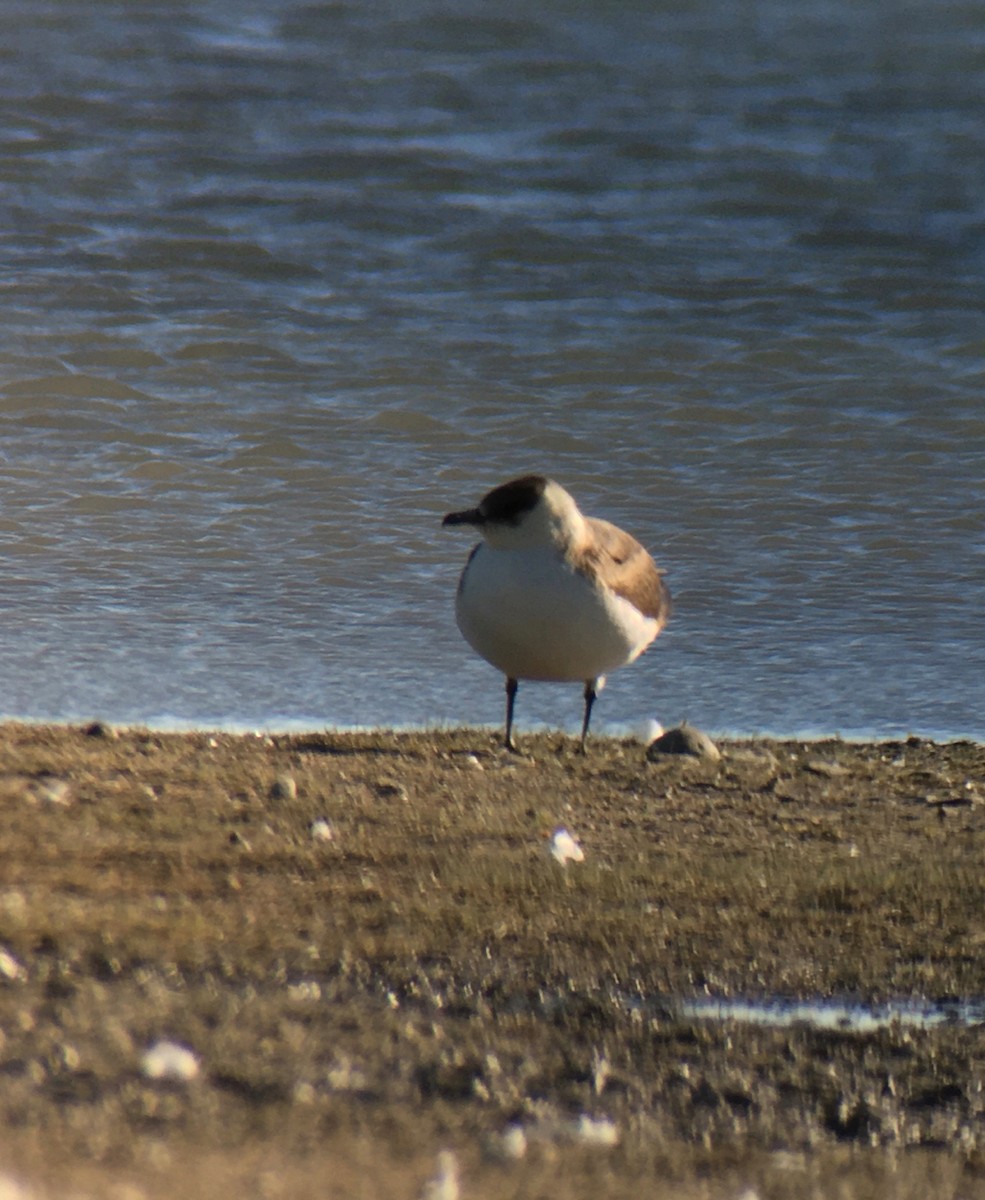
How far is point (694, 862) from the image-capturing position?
421 centimetres

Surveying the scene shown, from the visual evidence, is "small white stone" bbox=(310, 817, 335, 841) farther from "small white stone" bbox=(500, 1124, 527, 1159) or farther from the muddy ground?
"small white stone" bbox=(500, 1124, 527, 1159)

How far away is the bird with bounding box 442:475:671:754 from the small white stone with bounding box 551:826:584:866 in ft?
4.26

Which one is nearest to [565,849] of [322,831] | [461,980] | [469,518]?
[322,831]

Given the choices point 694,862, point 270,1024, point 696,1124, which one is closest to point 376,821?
point 694,862

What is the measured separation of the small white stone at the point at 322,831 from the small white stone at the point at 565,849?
0.53 m

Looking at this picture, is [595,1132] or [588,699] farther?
[588,699]

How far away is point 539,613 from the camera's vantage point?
18.1 feet

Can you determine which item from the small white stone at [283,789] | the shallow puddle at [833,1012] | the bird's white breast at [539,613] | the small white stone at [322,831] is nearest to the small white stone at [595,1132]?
the shallow puddle at [833,1012]

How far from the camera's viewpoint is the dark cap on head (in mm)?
5547

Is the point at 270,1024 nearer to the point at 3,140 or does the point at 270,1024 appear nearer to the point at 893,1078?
the point at 893,1078

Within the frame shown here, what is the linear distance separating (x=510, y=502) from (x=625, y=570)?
547 mm

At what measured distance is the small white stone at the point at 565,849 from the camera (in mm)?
4156

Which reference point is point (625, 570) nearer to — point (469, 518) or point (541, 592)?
point (541, 592)

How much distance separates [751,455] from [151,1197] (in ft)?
23.8
